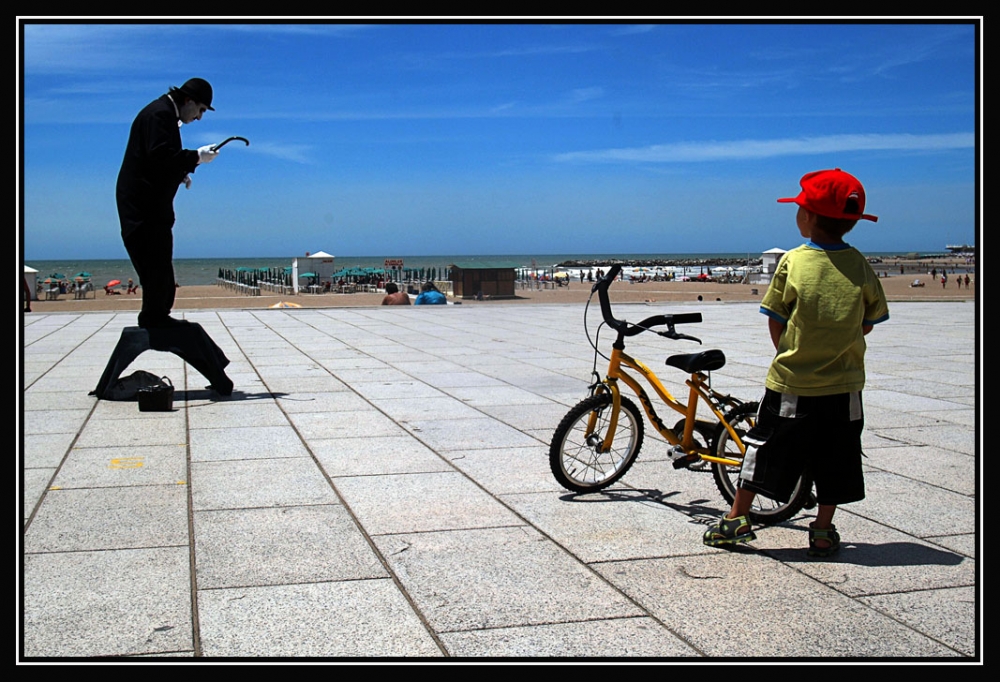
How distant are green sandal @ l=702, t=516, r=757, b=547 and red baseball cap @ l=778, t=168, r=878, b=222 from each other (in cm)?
132

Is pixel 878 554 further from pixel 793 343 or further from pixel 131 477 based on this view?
pixel 131 477

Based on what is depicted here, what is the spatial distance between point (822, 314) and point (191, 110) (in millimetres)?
5811

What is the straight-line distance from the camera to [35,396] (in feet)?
27.7

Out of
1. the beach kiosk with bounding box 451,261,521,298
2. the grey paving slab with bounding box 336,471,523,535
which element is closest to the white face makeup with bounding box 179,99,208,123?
the grey paving slab with bounding box 336,471,523,535

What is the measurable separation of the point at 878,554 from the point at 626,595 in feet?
3.99

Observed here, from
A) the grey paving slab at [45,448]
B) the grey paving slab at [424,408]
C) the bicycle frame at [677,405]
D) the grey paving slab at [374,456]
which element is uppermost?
the bicycle frame at [677,405]

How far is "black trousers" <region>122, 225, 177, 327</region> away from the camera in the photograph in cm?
802

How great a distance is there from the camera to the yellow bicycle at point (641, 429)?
4.52 meters

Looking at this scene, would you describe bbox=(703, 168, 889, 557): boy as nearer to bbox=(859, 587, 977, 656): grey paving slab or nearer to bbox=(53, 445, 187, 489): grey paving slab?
bbox=(859, 587, 977, 656): grey paving slab

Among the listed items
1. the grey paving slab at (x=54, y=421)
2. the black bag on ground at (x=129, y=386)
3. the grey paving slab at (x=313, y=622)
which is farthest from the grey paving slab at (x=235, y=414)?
the grey paving slab at (x=313, y=622)

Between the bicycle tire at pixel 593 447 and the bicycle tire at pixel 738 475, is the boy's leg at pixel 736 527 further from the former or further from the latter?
the bicycle tire at pixel 593 447

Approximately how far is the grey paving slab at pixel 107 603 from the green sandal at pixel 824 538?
2431 mm

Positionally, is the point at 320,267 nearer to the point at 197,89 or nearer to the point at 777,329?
the point at 197,89

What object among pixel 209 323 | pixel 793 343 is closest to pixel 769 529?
pixel 793 343
